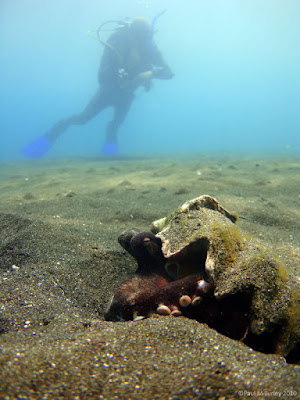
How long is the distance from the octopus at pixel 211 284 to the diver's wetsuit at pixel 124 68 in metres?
21.2

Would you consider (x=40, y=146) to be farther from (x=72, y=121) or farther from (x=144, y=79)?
(x=144, y=79)

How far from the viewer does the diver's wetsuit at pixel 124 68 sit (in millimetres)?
20625

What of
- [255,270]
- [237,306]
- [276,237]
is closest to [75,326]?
[237,306]

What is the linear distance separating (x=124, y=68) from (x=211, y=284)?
73.4 feet

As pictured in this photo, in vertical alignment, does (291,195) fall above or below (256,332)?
above

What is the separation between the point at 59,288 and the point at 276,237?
3.55 meters

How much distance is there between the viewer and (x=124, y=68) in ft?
68.1

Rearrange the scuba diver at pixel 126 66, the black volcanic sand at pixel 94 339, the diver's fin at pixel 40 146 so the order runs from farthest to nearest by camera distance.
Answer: the diver's fin at pixel 40 146
the scuba diver at pixel 126 66
the black volcanic sand at pixel 94 339

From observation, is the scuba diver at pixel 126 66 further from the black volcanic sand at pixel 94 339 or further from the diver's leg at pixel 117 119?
the black volcanic sand at pixel 94 339

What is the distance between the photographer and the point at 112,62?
20.7 meters

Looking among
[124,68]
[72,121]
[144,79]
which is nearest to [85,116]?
[72,121]

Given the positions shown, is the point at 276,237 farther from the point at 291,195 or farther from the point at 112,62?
the point at 112,62

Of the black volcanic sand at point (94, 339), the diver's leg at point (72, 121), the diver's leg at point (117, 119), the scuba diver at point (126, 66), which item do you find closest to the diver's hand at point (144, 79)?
the scuba diver at point (126, 66)

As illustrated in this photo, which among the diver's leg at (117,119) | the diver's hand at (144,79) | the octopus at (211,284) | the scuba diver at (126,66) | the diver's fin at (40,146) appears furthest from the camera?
the diver's fin at (40,146)
